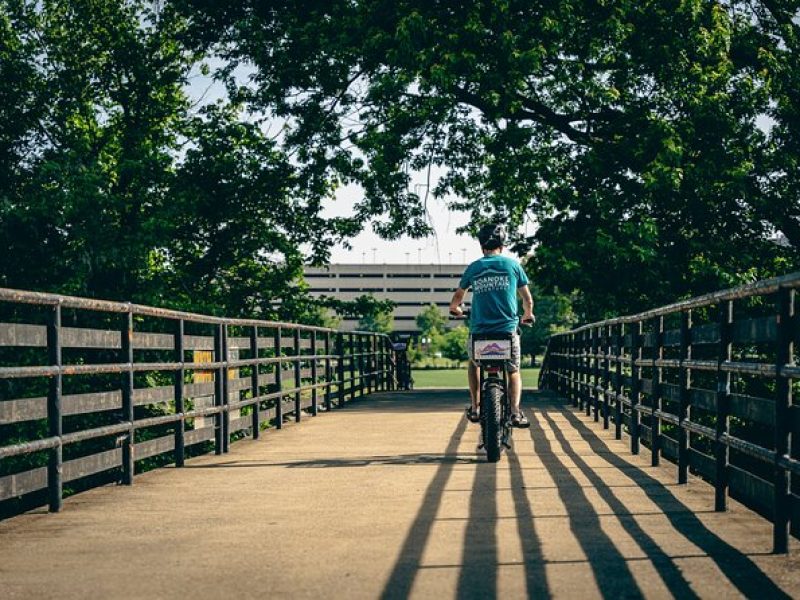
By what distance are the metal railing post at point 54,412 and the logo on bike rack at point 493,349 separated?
372 centimetres

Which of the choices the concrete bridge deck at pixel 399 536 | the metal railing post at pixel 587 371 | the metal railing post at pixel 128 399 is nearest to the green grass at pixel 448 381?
the metal railing post at pixel 587 371

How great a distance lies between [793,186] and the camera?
22.9 m

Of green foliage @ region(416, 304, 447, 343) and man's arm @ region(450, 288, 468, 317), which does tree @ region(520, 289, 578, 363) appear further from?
man's arm @ region(450, 288, 468, 317)

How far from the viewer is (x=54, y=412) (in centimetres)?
644

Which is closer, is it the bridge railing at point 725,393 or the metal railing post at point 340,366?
the bridge railing at point 725,393

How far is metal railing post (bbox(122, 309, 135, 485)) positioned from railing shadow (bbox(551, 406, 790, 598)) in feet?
11.7

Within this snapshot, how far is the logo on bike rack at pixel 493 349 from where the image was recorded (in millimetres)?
9031

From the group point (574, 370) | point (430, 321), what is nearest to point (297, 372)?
point (574, 370)

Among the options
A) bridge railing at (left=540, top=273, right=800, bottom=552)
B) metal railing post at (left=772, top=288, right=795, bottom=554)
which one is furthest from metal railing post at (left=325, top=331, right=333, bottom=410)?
metal railing post at (left=772, top=288, right=795, bottom=554)

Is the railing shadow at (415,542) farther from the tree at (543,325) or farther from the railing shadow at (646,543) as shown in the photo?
the tree at (543,325)

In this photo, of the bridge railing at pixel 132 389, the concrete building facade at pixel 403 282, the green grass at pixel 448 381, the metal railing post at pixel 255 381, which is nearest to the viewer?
the bridge railing at pixel 132 389

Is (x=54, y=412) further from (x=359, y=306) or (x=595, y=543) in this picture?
(x=359, y=306)

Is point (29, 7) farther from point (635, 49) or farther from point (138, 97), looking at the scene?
point (635, 49)

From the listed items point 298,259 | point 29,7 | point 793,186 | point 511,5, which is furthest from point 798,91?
point 29,7
